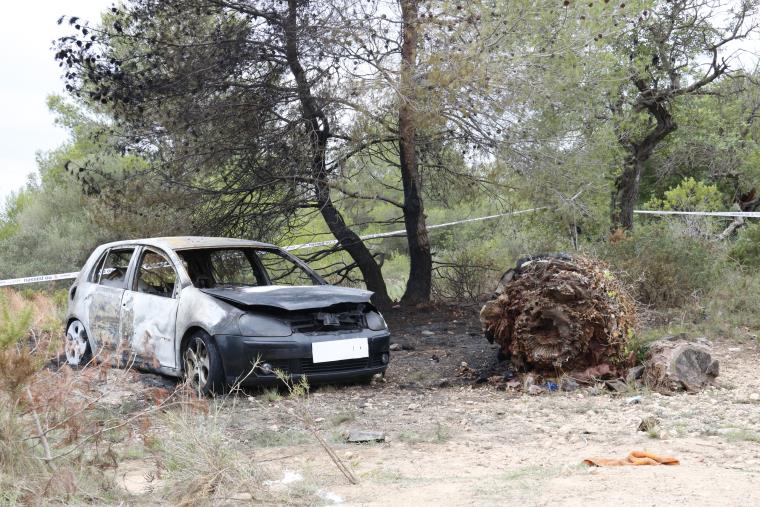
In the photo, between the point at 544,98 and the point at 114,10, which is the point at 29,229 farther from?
the point at 544,98

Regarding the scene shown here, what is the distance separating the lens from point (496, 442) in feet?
19.0

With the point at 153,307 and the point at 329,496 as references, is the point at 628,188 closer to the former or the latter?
the point at 153,307

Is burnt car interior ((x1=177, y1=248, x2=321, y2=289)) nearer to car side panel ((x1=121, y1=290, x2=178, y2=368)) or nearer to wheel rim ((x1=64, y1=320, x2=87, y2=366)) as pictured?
car side panel ((x1=121, y1=290, x2=178, y2=368))

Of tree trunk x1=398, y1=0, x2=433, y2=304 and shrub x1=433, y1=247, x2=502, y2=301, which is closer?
tree trunk x1=398, y1=0, x2=433, y2=304

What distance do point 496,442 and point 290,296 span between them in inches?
107

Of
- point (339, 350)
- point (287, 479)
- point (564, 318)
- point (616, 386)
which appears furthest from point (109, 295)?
point (616, 386)

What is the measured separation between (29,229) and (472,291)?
17.6m

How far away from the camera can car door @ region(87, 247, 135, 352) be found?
8.70m

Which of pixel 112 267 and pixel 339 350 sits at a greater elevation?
pixel 112 267

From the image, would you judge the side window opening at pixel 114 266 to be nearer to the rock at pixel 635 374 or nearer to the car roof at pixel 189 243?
the car roof at pixel 189 243

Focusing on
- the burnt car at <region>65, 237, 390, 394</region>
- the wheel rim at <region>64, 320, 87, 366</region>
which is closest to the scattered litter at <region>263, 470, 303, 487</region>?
the burnt car at <region>65, 237, 390, 394</region>

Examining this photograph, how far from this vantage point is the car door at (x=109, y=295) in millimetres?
8703

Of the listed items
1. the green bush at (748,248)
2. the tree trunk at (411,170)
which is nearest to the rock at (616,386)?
the tree trunk at (411,170)

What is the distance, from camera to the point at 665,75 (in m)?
18.7
